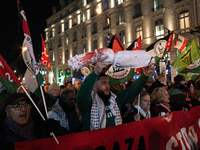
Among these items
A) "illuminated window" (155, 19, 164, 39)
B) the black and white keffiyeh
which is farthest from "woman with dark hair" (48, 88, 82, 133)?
"illuminated window" (155, 19, 164, 39)

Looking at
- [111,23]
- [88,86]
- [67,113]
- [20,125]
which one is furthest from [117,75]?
[111,23]

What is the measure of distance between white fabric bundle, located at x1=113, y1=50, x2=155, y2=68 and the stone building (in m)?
9.04

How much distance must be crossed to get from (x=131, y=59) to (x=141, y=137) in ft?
3.90

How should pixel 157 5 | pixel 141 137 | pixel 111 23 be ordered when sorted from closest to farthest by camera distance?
pixel 141 137 → pixel 157 5 → pixel 111 23

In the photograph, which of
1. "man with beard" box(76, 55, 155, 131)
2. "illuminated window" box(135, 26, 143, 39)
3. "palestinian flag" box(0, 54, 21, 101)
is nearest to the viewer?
"man with beard" box(76, 55, 155, 131)

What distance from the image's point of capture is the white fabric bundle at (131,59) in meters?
1.83

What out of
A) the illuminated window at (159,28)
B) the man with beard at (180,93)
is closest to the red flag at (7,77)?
the man with beard at (180,93)

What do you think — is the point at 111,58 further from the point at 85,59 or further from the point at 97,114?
A: the point at 97,114

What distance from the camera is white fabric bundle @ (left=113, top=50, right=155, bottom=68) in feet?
6.02

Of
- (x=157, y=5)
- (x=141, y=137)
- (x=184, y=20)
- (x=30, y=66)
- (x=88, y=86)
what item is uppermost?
(x=157, y=5)

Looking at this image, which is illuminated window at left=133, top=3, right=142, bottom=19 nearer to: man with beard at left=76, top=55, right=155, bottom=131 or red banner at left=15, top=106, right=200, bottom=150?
red banner at left=15, top=106, right=200, bottom=150

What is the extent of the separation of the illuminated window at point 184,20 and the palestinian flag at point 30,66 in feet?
56.0

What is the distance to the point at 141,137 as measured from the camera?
7.92ft

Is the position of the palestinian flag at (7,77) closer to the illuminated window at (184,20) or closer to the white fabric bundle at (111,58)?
the white fabric bundle at (111,58)
